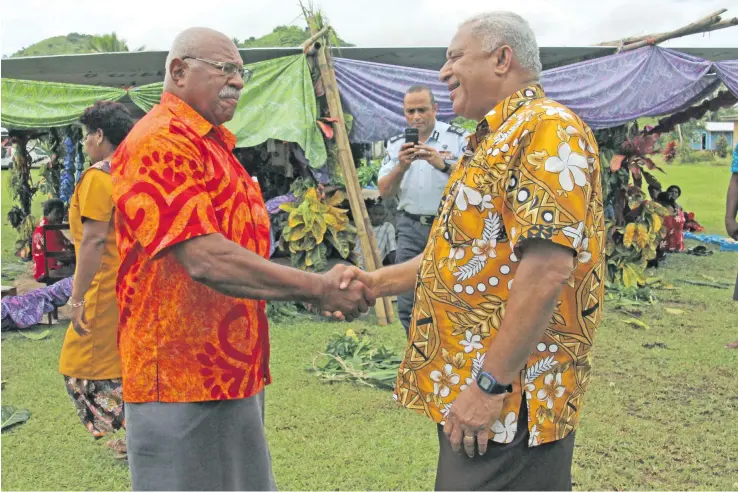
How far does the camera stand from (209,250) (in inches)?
80.0

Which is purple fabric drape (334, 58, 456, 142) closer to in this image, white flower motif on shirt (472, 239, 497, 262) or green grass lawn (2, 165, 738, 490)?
green grass lawn (2, 165, 738, 490)

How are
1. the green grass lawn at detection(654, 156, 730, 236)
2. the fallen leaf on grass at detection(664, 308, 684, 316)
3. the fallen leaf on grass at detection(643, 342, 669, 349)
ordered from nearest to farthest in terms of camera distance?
the fallen leaf on grass at detection(643, 342, 669, 349), the fallen leaf on grass at detection(664, 308, 684, 316), the green grass lawn at detection(654, 156, 730, 236)

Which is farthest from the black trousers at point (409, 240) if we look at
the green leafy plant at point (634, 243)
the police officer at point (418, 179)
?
A: the green leafy plant at point (634, 243)

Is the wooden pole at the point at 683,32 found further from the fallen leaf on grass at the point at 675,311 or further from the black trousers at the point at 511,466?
the black trousers at the point at 511,466

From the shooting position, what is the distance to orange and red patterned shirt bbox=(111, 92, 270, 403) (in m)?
2.01

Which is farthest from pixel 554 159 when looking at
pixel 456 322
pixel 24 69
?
pixel 24 69

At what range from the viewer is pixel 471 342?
6.58 ft

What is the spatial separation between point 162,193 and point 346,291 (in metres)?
0.86

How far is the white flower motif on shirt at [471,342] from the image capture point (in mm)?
1998

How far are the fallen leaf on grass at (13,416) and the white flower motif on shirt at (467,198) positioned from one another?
3.99 m

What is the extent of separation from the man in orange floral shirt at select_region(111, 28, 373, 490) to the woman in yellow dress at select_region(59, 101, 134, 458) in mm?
1398

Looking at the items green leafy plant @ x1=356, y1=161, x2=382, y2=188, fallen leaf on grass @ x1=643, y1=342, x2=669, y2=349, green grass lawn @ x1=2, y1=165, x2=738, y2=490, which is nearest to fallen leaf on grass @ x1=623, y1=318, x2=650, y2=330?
green grass lawn @ x1=2, y1=165, x2=738, y2=490

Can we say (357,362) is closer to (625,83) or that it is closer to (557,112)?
(557,112)

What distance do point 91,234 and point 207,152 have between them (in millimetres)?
1609
